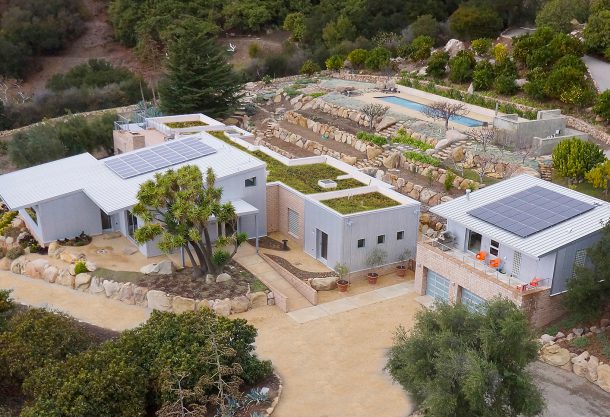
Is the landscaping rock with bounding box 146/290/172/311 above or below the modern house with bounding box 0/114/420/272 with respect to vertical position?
below

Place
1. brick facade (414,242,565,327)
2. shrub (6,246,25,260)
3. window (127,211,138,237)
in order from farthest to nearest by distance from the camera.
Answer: window (127,211,138,237) < shrub (6,246,25,260) < brick facade (414,242,565,327)

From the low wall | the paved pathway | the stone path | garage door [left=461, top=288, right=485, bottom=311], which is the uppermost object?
the paved pathway

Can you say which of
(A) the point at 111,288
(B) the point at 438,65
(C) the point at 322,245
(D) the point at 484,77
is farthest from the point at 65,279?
(B) the point at 438,65

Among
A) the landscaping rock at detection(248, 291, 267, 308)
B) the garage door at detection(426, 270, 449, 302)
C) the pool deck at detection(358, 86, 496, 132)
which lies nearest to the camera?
the garage door at detection(426, 270, 449, 302)

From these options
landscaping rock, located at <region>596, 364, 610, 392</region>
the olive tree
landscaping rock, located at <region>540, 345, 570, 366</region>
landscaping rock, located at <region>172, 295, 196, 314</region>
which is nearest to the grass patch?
the olive tree

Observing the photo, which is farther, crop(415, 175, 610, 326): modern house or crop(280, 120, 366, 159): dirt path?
crop(280, 120, 366, 159): dirt path

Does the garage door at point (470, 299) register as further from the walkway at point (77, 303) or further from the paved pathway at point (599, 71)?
the paved pathway at point (599, 71)

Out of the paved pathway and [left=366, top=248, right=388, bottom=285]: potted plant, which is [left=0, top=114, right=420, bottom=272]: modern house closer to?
[left=366, top=248, right=388, bottom=285]: potted plant
